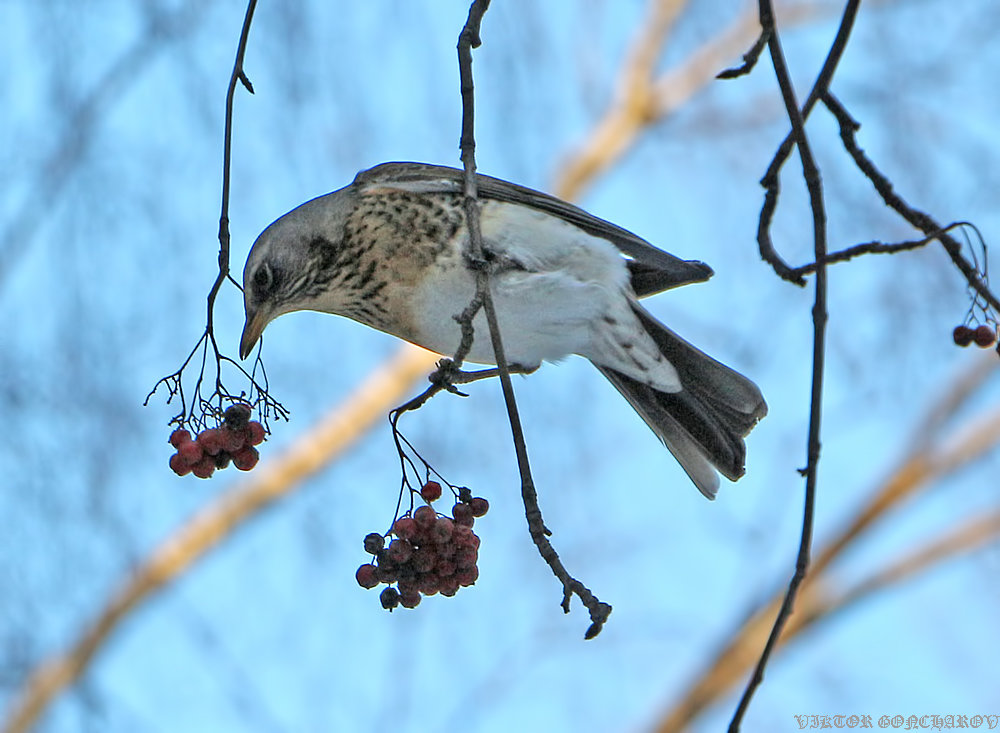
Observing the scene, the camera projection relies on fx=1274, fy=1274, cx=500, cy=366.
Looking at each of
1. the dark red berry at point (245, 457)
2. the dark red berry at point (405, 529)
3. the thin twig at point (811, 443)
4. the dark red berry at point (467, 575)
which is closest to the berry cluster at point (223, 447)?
the dark red berry at point (245, 457)

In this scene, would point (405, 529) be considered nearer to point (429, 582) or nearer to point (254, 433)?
point (429, 582)

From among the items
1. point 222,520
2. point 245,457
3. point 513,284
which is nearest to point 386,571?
point 245,457

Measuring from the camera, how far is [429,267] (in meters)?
2.45

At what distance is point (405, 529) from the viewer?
5.55 feet

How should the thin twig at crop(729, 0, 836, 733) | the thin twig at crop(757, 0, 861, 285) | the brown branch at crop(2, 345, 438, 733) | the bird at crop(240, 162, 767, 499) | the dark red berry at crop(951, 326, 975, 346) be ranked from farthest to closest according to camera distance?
the brown branch at crop(2, 345, 438, 733), the bird at crop(240, 162, 767, 499), the dark red berry at crop(951, 326, 975, 346), the thin twig at crop(757, 0, 861, 285), the thin twig at crop(729, 0, 836, 733)

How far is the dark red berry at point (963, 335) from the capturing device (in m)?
2.01

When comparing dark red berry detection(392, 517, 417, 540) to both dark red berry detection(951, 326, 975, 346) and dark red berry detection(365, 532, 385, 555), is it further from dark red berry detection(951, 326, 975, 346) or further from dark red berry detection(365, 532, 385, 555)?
dark red berry detection(951, 326, 975, 346)

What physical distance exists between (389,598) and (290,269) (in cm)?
103

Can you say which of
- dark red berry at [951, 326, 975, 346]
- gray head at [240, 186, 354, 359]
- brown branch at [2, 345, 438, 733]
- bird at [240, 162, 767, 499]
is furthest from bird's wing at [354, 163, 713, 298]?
brown branch at [2, 345, 438, 733]

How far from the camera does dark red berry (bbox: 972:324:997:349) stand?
6.65ft

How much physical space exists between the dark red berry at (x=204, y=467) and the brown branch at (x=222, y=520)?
3.26 m

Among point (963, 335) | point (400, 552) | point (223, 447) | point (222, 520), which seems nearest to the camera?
point (400, 552)

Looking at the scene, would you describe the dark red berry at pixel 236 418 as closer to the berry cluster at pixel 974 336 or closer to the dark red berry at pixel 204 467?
the dark red berry at pixel 204 467

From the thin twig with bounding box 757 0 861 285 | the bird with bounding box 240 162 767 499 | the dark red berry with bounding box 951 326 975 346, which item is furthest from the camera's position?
the bird with bounding box 240 162 767 499
